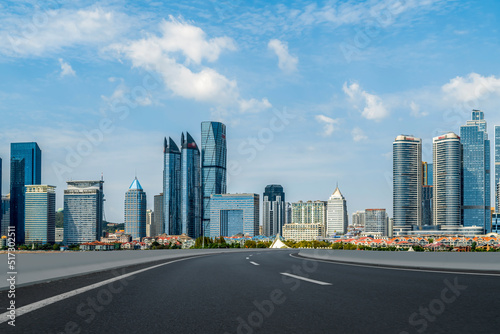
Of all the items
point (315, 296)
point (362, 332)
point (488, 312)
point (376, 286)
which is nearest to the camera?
point (362, 332)

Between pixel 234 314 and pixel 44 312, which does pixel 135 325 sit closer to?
pixel 234 314

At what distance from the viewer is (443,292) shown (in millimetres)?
8406

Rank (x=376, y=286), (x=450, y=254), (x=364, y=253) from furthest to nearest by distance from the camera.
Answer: (x=364, y=253) → (x=450, y=254) → (x=376, y=286)

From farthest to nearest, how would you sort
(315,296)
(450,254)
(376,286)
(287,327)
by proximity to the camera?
(450,254)
(376,286)
(315,296)
(287,327)

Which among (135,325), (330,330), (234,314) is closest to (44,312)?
(135,325)

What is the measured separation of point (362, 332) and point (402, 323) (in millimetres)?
738

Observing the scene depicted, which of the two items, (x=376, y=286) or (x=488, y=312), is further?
(x=376, y=286)

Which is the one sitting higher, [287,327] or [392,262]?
[287,327]

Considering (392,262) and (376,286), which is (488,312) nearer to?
(376,286)

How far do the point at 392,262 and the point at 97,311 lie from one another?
16285mm

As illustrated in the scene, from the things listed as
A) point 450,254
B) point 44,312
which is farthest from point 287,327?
point 450,254

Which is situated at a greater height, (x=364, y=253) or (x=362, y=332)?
(x=362, y=332)

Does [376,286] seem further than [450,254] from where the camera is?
No

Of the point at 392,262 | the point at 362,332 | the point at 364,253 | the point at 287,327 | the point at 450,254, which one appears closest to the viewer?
the point at 362,332
